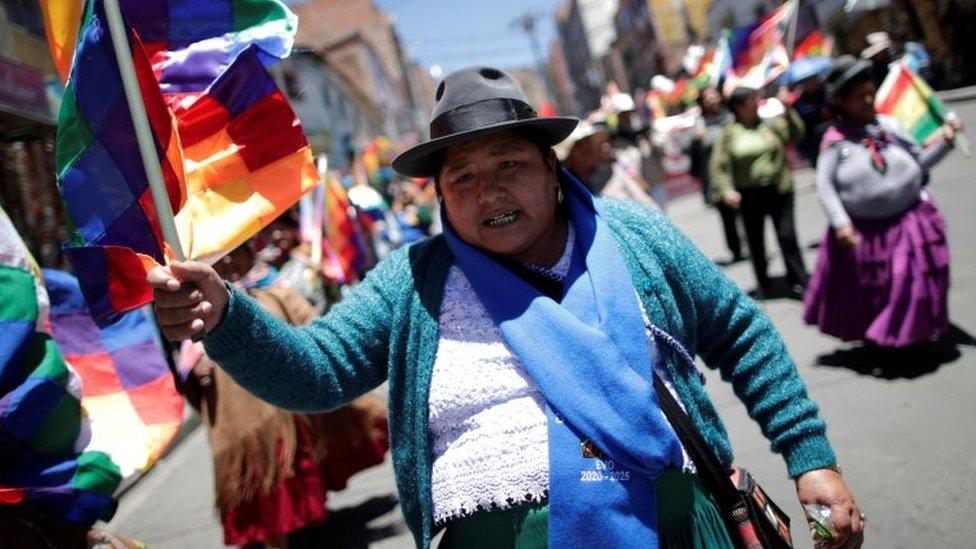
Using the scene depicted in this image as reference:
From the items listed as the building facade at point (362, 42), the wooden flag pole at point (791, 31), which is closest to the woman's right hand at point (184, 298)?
the wooden flag pole at point (791, 31)

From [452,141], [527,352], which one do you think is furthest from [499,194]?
[527,352]

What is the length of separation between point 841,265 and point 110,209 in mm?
4418

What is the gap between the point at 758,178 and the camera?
21.8 ft

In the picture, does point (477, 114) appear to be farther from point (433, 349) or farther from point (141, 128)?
point (141, 128)

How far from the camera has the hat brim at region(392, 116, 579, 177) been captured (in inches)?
68.1

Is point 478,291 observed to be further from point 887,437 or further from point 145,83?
point 887,437

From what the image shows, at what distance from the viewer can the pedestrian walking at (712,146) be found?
Result: 7.71 metres

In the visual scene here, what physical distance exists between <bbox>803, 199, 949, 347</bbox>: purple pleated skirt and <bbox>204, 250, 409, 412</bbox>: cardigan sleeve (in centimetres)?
361

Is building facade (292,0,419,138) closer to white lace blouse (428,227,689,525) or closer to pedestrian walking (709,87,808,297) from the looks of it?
pedestrian walking (709,87,808,297)

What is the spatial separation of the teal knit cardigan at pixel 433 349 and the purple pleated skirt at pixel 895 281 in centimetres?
298

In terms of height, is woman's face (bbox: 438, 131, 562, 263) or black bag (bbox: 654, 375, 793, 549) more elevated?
woman's face (bbox: 438, 131, 562, 263)

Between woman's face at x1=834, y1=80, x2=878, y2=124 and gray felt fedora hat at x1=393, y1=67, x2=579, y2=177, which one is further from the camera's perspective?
woman's face at x1=834, y1=80, x2=878, y2=124

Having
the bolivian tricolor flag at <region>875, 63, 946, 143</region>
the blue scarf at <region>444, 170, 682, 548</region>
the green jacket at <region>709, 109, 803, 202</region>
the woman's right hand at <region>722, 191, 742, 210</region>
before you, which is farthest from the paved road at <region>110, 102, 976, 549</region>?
the blue scarf at <region>444, 170, 682, 548</region>

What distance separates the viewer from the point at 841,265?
15.7 feet
